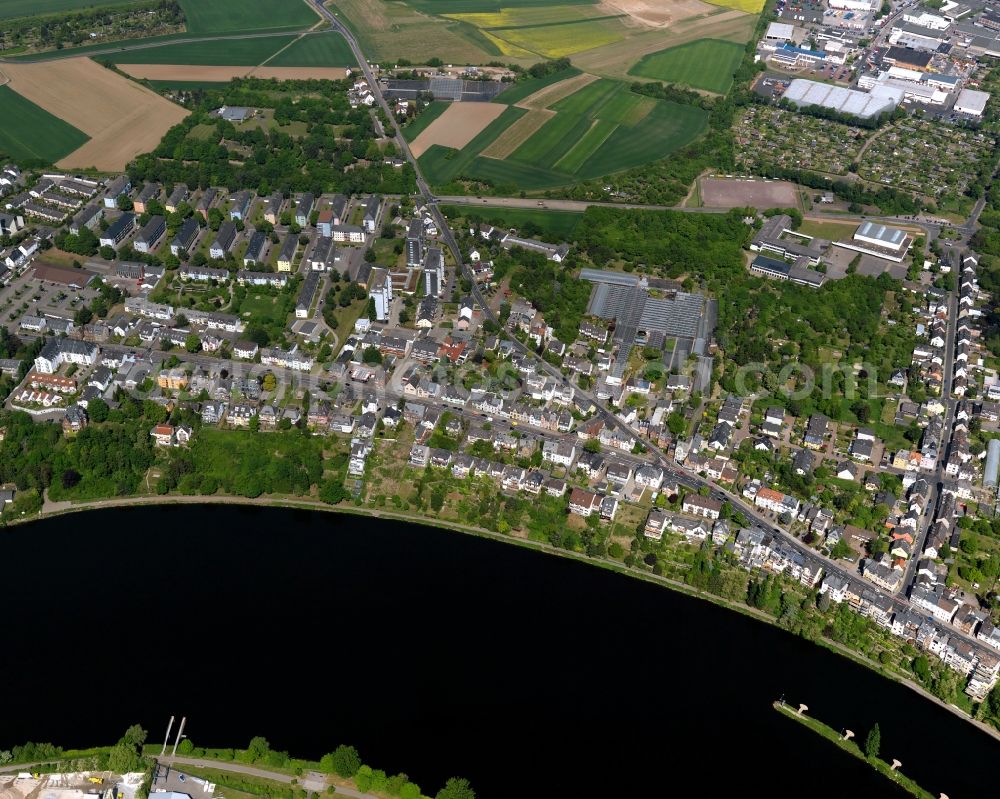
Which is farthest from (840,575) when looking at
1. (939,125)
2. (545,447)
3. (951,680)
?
(939,125)

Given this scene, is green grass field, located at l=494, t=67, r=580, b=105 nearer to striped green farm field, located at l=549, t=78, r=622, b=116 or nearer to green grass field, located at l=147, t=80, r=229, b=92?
striped green farm field, located at l=549, t=78, r=622, b=116

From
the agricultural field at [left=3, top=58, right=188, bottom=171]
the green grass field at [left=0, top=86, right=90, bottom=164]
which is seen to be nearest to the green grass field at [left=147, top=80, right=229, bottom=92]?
the agricultural field at [left=3, top=58, right=188, bottom=171]

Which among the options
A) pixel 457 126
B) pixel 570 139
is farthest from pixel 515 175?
pixel 457 126

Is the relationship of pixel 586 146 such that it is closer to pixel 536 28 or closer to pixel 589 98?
pixel 589 98

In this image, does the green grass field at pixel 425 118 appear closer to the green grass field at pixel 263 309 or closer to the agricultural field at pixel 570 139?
the agricultural field at pixel 570 139

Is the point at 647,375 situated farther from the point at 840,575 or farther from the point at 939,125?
the point at 939,125

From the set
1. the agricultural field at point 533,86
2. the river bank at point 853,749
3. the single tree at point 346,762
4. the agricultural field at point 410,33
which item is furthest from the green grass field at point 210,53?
the river bank at point 853,749
